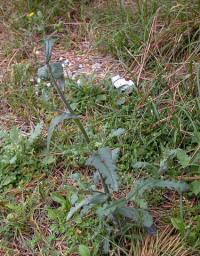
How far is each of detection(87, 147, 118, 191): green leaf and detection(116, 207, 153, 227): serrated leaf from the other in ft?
0.71

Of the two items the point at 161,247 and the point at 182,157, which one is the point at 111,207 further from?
the point at 182,157

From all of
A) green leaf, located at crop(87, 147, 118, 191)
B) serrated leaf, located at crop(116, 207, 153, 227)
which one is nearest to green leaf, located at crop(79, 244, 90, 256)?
serrated leaf, located at crop(116, 207, 153, 227)

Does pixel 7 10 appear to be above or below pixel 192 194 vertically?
above

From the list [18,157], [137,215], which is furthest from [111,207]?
[18,157]

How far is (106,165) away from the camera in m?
1.57

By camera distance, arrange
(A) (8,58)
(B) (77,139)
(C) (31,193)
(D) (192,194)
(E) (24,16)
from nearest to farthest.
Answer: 1. (D) (192,194)
2. (C) (31,193)
3. (B) (77,139)
4. (A) (8,58)
5. (E) (24,16)

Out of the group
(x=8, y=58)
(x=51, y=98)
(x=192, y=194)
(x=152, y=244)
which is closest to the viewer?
(x=152, y=244)

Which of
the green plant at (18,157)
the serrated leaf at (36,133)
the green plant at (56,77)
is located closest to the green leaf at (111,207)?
the green plant at (56,77)

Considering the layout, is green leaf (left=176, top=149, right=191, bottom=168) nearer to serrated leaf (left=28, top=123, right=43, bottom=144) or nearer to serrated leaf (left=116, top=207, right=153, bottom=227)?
serrated leaf (left=116, top=207, right=153, bottom=227)

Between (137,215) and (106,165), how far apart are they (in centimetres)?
30

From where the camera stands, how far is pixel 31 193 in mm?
2094

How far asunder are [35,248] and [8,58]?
4.08ft

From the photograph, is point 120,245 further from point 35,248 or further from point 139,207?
point 35,248

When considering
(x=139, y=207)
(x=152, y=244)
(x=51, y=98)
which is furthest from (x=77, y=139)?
(x=152, y=244)
